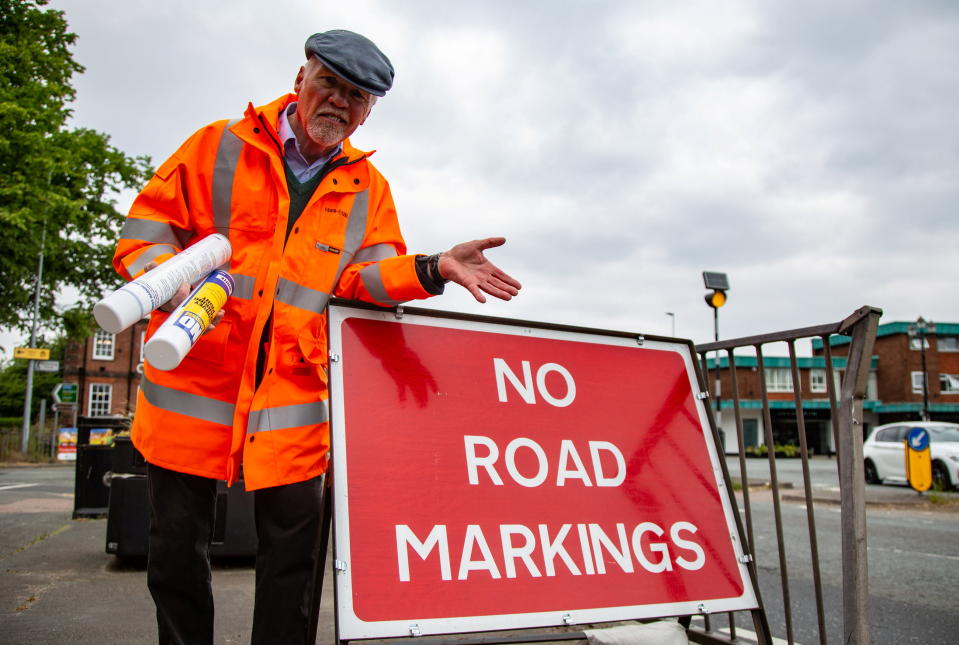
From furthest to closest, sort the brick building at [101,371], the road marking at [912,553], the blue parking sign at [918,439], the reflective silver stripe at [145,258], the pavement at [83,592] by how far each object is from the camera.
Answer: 1. the brick building at [101,371]
2. the blue parking sign at [918,439]
3. the road marking at [912,553]
4. the pavement at [83,592]
5. the reflective silver stripe at [145,258]

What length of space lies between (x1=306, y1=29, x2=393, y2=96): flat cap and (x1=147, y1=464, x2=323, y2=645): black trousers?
1261mm

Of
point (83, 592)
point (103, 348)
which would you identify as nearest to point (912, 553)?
point (83, 592)

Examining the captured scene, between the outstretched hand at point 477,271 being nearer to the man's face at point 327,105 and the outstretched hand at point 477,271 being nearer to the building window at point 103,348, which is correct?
the man's face at point 327,105

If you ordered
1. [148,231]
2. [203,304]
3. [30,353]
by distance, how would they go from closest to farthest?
[203,304] → [148,231] → [30,353]

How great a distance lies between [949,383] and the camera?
52594 millimetres

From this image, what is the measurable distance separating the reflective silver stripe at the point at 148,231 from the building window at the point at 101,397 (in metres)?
47.5

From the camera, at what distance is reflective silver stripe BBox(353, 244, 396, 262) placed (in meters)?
2.61

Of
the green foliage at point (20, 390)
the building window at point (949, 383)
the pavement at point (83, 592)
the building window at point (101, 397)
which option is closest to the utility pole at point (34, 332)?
the pavement at point (83, 592)

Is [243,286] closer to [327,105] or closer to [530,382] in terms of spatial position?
[327,105]

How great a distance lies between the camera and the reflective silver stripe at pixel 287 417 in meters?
2.23

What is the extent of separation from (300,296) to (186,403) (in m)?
0.47

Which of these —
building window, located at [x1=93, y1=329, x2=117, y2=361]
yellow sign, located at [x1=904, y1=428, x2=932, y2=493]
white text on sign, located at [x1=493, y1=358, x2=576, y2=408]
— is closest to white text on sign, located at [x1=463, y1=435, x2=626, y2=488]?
white text on sign, located at [x1=493, y1=358, x2=576, y2=408]

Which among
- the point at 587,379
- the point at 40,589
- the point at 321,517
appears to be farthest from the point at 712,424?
the point at 40,589

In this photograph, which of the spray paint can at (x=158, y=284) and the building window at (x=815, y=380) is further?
the building window at (x=815, y=380)
